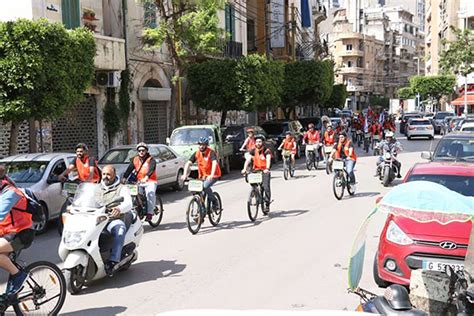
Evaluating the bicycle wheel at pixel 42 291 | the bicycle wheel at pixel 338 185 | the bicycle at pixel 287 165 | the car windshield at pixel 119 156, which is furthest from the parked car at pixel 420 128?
the bicycle wheel at pixel 42 291

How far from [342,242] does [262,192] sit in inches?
116

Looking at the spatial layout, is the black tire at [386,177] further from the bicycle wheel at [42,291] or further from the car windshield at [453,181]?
the bicycle wheel at [42,291]

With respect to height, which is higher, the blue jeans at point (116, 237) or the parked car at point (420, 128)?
the parked car at point (420, 128)

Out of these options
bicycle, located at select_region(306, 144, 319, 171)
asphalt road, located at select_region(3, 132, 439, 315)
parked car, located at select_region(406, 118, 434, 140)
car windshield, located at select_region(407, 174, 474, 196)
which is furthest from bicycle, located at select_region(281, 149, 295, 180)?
parked car, located at select_region(406, 118, 434, 140)

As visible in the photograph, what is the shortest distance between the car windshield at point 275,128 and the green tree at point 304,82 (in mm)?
10929

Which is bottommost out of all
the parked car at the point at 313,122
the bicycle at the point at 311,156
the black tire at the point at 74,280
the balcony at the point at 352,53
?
the black tire at the point at 74,280

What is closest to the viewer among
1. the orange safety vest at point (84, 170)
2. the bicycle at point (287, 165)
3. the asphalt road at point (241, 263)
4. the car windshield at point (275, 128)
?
the asphalt road at point (241, 263)

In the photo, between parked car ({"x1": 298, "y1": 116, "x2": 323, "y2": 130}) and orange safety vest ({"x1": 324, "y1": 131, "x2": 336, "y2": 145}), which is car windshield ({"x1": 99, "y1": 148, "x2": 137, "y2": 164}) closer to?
orange safety vest ({"x1": 324, "y1": 131, "x2": 336, "y2": 145})

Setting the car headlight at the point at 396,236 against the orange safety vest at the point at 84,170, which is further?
the orange safety vest at the point at 84,170

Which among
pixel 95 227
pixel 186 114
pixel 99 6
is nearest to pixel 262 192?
pixel 95 227

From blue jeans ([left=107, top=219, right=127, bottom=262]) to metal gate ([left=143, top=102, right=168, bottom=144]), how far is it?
19.9m

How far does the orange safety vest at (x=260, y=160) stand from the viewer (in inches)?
502

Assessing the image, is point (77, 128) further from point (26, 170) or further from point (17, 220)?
point (17, 220)

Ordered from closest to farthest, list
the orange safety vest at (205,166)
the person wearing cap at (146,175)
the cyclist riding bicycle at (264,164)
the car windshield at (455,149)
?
the person wearing cap at (146,175)
the orange safety vest at (205,166)
the car windshield at (455,149)
the cyclist riding bicycle at (264,164)
